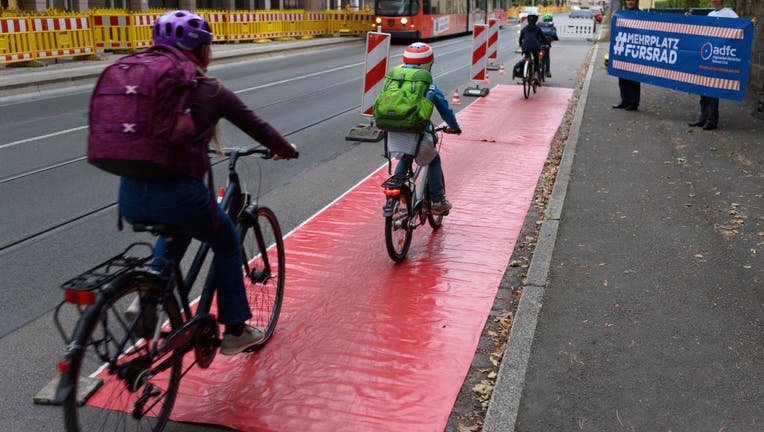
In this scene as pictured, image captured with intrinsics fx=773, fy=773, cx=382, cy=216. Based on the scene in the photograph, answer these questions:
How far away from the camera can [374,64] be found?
11750 mm

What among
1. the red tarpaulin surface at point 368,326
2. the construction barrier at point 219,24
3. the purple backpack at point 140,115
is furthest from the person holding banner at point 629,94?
the construction barrier at point 219,24

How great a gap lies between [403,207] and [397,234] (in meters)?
0.23

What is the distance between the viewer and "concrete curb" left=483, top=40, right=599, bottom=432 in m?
3.96

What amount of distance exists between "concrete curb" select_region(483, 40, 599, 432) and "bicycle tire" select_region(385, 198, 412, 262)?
3.47 ft

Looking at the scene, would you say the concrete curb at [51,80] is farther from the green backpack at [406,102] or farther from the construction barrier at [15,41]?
the green backpack at [406,102]

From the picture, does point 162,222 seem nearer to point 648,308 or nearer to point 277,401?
point 277,401

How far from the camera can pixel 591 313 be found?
526 cm

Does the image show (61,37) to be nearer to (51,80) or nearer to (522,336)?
(51,80)

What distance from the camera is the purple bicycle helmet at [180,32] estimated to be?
133 inches

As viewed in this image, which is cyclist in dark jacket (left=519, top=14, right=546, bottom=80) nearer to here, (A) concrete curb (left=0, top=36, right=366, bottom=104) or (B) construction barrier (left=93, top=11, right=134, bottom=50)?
(A) concrete curb (left=0, top=36, right=366, bottom=104)

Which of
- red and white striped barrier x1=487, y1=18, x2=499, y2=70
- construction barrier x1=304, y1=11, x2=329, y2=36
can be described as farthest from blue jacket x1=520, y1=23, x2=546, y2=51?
construction barrier x1=304, y1=11, x2=329, y2=36

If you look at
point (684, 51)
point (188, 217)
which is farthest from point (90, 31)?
point (188, 217)

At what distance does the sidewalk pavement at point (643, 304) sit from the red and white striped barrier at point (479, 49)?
7.16 metres

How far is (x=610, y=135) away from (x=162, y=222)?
977cm
